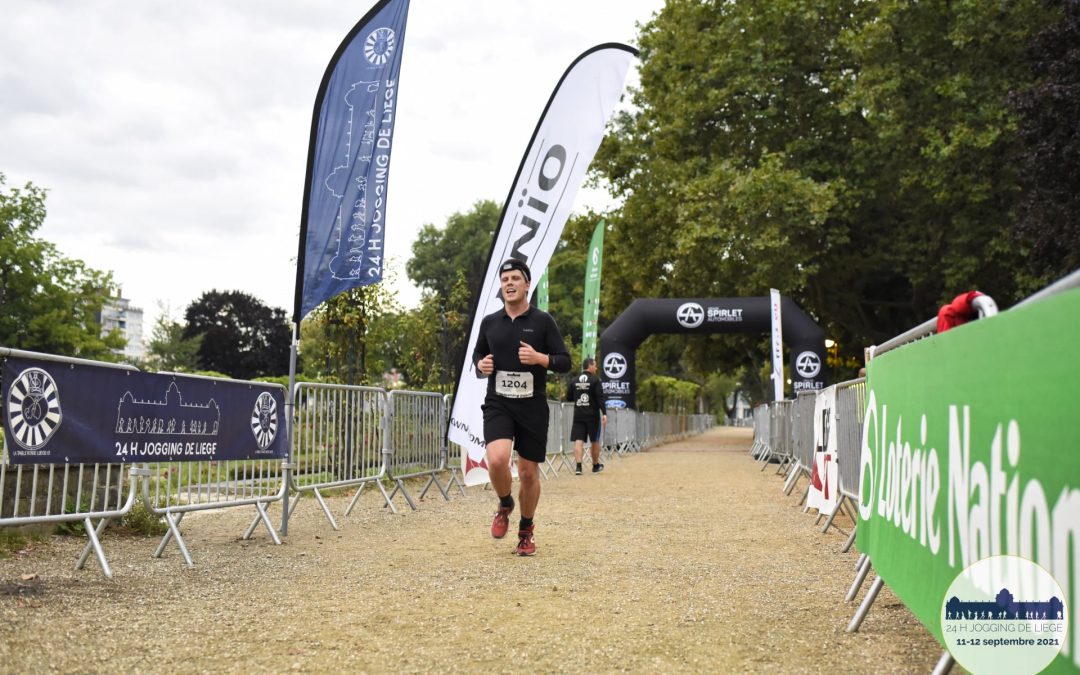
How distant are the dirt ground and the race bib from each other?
1.16m

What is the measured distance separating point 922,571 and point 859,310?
28.5m

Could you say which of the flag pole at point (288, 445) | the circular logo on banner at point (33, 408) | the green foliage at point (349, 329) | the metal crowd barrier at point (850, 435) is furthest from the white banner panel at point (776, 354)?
the circular logo on banner at point (33, 408)

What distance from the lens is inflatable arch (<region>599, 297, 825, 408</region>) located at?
25.6 meters

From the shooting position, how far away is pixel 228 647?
404 cm

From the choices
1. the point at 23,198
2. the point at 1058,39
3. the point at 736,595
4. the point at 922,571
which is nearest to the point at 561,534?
the point at 736,595

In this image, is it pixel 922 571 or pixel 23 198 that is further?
pixel 23 198

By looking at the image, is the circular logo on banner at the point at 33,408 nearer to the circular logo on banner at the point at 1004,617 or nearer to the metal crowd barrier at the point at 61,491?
the metal crowd barrier at the point at 61,491

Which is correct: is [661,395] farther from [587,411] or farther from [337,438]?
[337,438]

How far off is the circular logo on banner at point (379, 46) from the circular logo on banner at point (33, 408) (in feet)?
13.9

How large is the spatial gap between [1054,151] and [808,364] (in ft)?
26.6

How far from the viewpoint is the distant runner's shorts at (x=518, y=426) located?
691 cm

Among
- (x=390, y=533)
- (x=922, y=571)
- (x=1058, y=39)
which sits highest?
(x=1058, y=39)

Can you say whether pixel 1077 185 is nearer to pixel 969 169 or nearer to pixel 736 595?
pixel 969 169

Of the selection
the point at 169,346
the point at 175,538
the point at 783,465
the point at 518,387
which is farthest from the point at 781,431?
the point at 169,346
